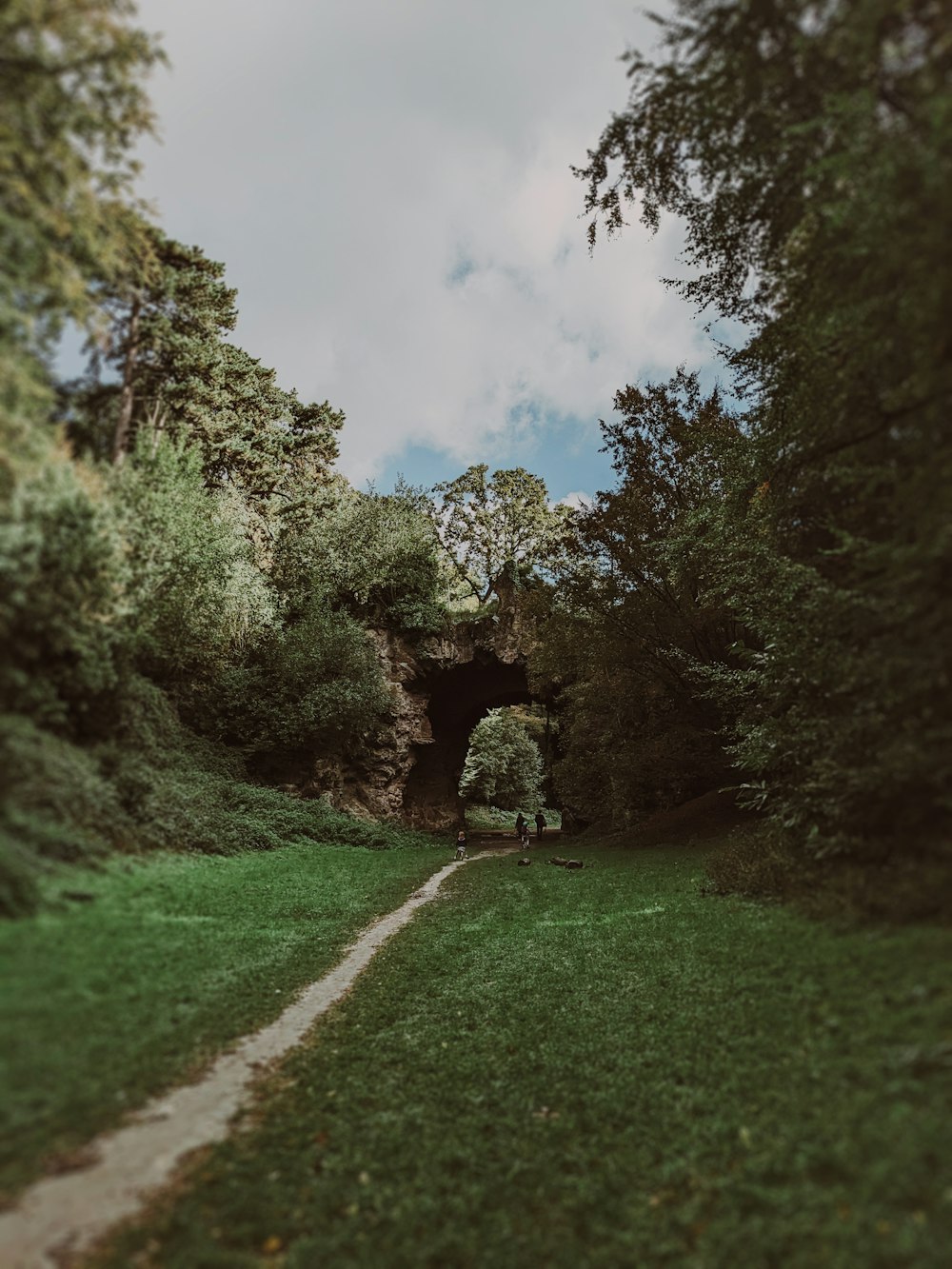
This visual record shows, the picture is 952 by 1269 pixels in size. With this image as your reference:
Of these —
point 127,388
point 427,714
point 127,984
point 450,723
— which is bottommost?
point 127,984

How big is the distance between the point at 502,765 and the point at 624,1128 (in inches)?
1867

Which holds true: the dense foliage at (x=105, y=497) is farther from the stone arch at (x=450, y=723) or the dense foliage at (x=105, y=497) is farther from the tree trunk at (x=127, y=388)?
the stone arch at (x=450, y=723)

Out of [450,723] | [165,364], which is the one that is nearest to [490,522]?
[450,723]

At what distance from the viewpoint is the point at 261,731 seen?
70.5ft

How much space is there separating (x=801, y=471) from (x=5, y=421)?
34.8 feet

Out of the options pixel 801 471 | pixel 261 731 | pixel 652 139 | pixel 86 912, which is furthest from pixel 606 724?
pixel 86 912

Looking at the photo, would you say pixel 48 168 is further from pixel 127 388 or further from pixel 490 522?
pixel 490 522

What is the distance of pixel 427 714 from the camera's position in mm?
32781

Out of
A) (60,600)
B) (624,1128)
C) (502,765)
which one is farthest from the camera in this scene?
(502,765)

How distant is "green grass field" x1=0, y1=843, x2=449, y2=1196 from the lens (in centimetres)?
479

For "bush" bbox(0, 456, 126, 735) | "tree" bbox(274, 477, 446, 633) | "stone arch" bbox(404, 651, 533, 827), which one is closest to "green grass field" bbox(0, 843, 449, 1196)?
"bush" bbox(0, 456, 126, 735)

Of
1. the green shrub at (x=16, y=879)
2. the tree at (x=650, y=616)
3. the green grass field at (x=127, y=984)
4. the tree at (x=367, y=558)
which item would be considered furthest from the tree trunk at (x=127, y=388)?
the tree at (x=367, y=558)

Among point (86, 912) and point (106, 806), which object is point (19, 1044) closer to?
point (86, 912)

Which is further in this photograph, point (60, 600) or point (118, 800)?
point (118, 800)
